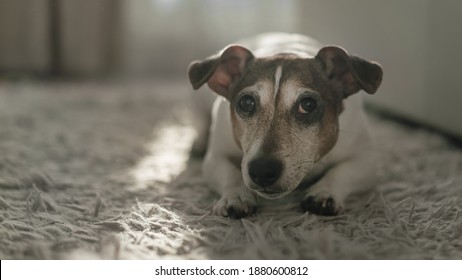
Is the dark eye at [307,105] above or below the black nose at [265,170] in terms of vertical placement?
above

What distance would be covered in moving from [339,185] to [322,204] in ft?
0.50

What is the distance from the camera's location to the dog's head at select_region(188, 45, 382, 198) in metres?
1.54

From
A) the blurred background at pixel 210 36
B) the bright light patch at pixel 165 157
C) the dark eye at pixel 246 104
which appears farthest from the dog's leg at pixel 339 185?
the blurred background at pixel 210 36

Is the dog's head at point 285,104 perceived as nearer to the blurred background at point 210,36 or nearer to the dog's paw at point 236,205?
the dog's paw at point 236,205

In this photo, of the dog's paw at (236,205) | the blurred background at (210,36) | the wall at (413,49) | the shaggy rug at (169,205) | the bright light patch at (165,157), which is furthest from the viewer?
the blurred background at (210,36)

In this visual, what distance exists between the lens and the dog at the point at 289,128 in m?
1.57

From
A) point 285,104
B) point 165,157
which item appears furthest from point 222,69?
point 165,157

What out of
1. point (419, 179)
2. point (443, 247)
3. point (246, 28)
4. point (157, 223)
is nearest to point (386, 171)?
point (419, 179)

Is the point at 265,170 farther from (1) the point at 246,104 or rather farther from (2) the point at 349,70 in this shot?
(2) the point at 349,70

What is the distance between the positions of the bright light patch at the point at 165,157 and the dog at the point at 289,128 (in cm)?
22

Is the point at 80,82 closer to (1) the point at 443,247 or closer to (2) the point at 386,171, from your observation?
(2) the point at 386,171

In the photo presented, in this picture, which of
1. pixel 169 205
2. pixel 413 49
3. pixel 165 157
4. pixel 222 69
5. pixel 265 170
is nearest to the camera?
pixel 265 170

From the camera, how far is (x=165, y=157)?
2.41 m

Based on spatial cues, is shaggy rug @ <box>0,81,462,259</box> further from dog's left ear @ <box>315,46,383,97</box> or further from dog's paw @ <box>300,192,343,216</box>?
dog's left ear @ <box>315,46,383,97</box>
